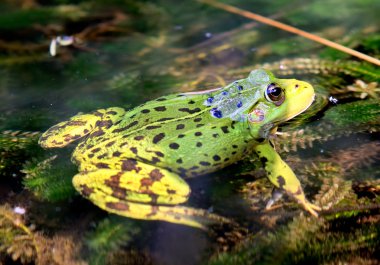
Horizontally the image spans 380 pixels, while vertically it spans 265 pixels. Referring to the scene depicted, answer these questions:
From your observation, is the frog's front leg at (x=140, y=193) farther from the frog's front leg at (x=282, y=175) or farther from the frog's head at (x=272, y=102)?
the frog's head at (x=272, y=102)

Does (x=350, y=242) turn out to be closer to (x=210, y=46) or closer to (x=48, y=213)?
(x=48, y=213)

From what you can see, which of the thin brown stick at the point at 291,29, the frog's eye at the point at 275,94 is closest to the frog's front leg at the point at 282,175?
the frog's eye at the point at 275,94

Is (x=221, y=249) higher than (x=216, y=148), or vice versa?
(x=216, y=148)

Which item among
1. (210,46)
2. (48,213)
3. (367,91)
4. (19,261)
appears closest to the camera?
(19,261)

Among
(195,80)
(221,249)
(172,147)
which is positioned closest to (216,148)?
(172,147)

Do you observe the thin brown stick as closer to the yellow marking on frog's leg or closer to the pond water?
the pond water

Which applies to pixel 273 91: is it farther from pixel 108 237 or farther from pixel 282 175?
pixel 108 237

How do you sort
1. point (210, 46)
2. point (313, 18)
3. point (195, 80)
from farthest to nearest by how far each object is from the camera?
point (313, 18), point (210, 46), point (195, 80)
